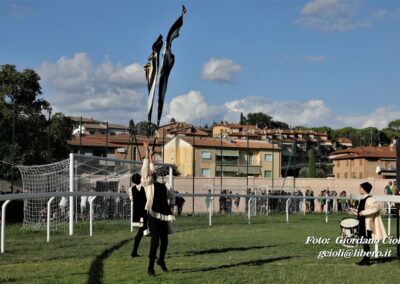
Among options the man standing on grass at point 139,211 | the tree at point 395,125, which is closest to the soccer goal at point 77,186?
the man standing on grass at point 139,211

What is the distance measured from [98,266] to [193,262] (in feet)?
6.08

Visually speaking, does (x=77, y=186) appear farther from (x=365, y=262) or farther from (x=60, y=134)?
(x=60, y=134)

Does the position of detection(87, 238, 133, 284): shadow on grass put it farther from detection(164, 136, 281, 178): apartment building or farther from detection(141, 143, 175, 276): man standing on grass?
detection(164, 136, 281, 178): apartment building

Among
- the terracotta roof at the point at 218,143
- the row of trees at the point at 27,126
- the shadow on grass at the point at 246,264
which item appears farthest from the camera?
the terracotta roof at the point at 218,143

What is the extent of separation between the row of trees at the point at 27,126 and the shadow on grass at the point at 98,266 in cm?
1748

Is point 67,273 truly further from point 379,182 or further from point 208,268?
point 379,182

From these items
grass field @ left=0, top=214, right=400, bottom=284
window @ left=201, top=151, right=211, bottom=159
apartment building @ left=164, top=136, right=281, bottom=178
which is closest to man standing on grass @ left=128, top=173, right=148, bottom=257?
grass field @ left=0, top=214, right=400, bottom=284

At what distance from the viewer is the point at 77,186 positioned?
22.6 meters

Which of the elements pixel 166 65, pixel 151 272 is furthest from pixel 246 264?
pixel 166 65

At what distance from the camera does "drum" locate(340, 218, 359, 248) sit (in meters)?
14.1

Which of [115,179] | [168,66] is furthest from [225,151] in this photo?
[168,66]

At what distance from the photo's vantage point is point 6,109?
35406mm

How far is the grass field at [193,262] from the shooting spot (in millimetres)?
9648

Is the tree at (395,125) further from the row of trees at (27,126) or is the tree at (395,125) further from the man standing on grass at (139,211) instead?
the man standing on grass at (139,211)
